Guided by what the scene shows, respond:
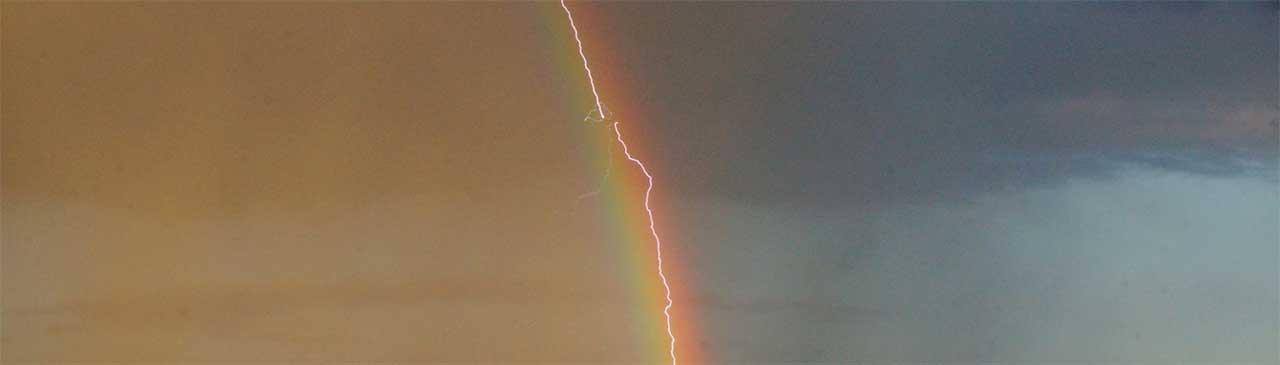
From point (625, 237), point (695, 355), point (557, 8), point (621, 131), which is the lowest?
point (695, 355)

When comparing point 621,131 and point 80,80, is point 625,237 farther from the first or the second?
point 80,80

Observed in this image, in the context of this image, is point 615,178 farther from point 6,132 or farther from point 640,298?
point 6,132

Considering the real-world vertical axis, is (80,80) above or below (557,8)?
below

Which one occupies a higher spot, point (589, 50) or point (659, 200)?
point (589, 50)

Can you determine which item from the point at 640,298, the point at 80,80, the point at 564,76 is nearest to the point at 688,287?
the point at 640,298

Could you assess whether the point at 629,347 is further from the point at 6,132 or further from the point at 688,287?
the point at 6,132

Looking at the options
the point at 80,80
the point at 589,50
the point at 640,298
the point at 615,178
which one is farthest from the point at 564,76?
the point at 80,80

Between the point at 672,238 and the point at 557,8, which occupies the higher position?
the point at 557,8

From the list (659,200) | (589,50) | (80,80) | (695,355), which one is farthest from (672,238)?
(80,80)
